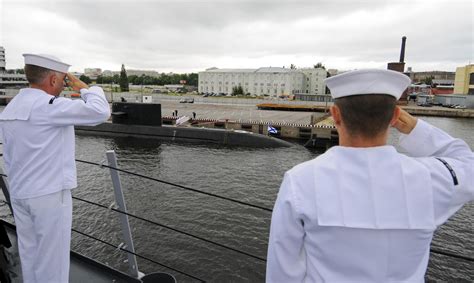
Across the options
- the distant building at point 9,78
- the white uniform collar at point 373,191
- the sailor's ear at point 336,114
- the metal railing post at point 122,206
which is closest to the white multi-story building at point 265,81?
the distant building at point 9,78

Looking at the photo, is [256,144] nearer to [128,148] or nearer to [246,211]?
[128,148]

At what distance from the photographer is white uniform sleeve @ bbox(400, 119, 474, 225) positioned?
1.27 metres

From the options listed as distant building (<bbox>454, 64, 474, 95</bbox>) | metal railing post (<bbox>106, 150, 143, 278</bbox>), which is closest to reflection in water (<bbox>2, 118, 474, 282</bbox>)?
metal railing post (<bbox>106, 150, 143, 278</bbox>)

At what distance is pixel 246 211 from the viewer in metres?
13.6

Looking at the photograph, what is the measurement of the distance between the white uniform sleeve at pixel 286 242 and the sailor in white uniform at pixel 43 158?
5.73 feet

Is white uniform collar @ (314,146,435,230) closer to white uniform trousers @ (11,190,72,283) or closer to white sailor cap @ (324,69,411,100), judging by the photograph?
white sailor cap @ (324,69,411,100)

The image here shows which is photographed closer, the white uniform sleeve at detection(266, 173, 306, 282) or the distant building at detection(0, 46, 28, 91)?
the white uniform sleeve at detection(266, 173, 306, 282)

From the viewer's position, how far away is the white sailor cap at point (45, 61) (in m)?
2.36

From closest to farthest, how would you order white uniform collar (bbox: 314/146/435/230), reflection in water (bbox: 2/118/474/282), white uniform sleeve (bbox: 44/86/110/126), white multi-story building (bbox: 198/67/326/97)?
1. white uniform collar (bbox: 314/146/435/230)
2. white uniform sleeve (bbox: 44/86/110/126)
3. reflection in water (bbox: 2/118/474/282)
4. white multi-story building (bbox: 198/67/326/97)

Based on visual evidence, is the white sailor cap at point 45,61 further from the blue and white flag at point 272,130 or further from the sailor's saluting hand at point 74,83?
the blue and white flag at point 272,130

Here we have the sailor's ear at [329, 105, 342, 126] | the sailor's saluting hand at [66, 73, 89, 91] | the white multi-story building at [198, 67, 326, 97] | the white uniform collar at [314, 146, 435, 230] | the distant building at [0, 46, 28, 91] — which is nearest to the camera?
the white uniform collar at [314, 146, 435, 230]

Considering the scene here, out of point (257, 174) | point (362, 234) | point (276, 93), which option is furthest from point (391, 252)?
point (276, 93)

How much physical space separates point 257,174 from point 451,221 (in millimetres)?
9769

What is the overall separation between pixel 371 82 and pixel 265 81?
9660 centimetres
